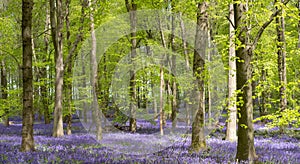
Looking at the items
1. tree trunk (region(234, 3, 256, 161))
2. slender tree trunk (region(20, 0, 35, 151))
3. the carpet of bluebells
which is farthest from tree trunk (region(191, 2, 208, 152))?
slender tree trunk (region(20, 0, 35, 151))

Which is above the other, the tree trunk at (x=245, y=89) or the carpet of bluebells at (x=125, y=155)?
the tree trunk at (x=245, y=89)

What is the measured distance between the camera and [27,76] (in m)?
8.55

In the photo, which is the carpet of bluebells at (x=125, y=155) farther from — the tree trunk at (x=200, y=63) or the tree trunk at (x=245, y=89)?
the tree trunk at (x=245, y=89)

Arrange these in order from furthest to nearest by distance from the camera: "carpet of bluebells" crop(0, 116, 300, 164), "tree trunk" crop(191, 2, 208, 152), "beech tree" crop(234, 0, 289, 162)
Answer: "tree trunk" crop(191, 2, 208, 152), "carpet of bluebells" crop(0, 116, 300, 164), "beech tree" crop(234, 0, 289, 162)

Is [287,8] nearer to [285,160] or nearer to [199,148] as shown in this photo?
[285,160]

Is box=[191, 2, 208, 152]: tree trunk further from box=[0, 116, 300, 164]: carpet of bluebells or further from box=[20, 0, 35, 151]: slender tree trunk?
box=[20, 0, 35, 151]: slender tree trunk

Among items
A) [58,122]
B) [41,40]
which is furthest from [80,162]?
[41,40]

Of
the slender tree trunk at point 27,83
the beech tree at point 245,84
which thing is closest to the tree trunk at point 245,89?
the beech tree at point 245,84

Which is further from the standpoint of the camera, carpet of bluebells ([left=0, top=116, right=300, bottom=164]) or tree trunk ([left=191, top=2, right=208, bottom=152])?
tree trunk ([left=191, top=2, right=208, bottom=152])

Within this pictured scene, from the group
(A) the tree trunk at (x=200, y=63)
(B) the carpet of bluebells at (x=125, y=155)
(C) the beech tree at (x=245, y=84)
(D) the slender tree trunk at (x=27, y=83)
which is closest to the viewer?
(C) the beech tree at (x=245, y=84)

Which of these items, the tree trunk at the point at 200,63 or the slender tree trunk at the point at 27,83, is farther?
the tree trunk at the point at 200,63

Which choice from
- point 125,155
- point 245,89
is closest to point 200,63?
point 245,89

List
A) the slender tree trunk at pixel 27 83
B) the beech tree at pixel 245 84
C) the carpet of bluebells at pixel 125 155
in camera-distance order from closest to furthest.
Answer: the beech tree at pixel 245 84
the carpet of bluebells at pixel 125 155
the slender tree trunk at pixel 27 83

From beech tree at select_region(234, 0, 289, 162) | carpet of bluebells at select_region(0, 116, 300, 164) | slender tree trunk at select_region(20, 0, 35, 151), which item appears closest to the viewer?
beech tree at select_region(234, 0, 289, 162)
